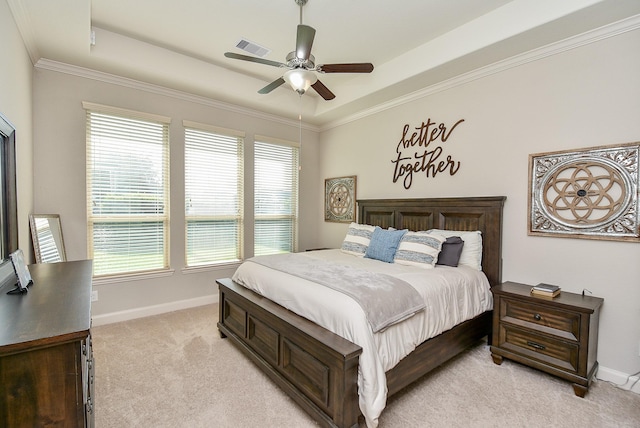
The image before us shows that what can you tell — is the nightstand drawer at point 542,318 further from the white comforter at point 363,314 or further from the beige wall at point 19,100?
the beige wall at point 19,100

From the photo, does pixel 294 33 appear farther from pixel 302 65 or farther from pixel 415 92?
pixel 415 92

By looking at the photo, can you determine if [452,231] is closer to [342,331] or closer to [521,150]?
[521,150]

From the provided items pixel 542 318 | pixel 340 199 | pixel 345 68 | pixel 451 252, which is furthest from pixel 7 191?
pixel 542 318

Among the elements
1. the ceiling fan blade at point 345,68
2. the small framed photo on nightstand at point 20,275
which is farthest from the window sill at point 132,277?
the ceiling fan blade at point 345,68

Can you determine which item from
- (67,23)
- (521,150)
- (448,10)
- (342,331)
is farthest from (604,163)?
(67,23)

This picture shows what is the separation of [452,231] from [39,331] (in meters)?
3.27

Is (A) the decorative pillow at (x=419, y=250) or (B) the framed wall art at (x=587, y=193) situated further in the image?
(A) the decorative pillow at (x=419, y=250)

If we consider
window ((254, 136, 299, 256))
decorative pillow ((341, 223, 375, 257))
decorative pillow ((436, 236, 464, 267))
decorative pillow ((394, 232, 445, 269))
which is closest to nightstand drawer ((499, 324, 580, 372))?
decorative pillow ((436, 236, 464, 267))

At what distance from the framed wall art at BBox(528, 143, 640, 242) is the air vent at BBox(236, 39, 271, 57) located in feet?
9.67

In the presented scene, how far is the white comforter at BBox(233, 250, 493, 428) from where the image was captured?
1.71 m

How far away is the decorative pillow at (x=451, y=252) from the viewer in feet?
9.67

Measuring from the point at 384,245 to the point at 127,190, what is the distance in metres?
3.08

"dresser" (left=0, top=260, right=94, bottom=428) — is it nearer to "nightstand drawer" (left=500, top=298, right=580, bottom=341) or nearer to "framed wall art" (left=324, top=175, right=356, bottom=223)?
"nightstand drawer" (left=500, top=298, right=580, bottom=341)

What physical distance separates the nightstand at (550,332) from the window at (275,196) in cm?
319
